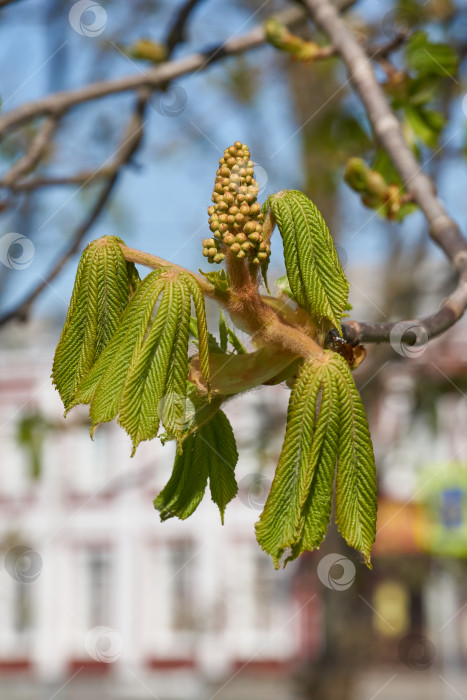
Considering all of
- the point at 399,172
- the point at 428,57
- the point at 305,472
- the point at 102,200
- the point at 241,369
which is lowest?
the point at 305,472

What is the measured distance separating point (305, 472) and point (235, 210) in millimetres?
226

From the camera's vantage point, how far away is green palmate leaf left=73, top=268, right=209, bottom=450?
70cm

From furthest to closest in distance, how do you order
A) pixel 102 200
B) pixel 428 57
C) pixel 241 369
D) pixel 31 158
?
pixel 102 200 < pixel 31 158 < pixel 428 57 < pixel 241 369

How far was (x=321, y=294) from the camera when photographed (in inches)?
30.6

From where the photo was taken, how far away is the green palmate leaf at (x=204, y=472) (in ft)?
2.78

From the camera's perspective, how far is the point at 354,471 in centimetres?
75

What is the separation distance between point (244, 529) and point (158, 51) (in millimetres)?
13502

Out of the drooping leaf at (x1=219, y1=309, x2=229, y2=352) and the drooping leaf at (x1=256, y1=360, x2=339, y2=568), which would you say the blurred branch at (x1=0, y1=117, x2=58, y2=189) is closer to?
the drooping leaf at (x1=219, y1=309, x2=229, y2=352)

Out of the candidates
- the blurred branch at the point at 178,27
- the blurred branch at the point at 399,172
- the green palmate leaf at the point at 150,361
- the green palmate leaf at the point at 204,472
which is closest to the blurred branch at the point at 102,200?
the blurred branch at the point at 178,27

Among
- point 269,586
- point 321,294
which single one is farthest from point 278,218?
point 269,586

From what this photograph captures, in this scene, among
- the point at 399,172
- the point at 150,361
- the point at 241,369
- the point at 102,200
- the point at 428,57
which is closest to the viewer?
the point at 150,361

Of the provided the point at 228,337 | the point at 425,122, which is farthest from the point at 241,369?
the point at 425,122

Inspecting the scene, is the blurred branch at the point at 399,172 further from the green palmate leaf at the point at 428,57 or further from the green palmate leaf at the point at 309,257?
the green palmate leaf at the point at 428,57

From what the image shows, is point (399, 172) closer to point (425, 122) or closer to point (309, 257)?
point (425, 122)
